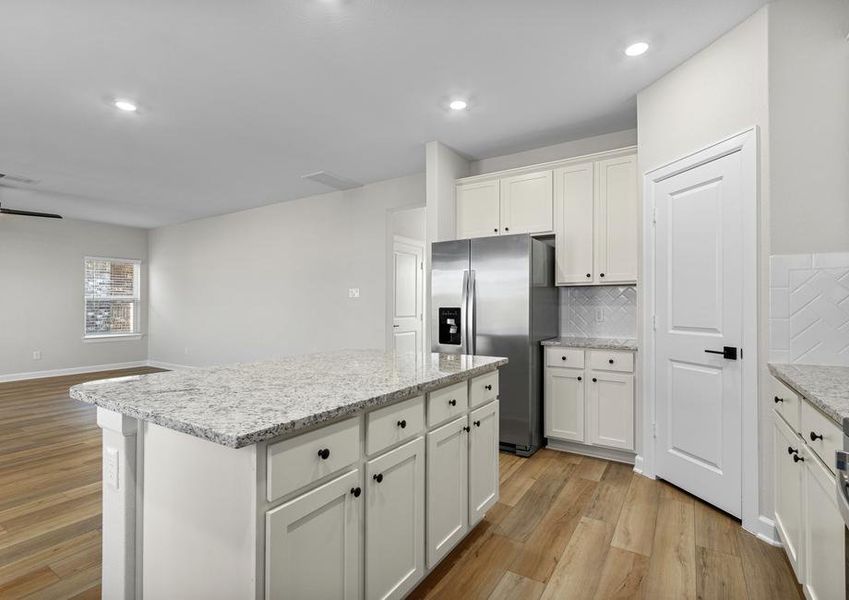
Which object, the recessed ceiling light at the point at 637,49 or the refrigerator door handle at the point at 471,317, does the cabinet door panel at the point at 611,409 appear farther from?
the recessed ceiling light at the point at 637,49

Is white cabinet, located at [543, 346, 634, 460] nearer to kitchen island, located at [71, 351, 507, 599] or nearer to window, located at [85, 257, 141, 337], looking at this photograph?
kitchen island, located at [71, 351, 507, 599]

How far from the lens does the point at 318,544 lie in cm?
121

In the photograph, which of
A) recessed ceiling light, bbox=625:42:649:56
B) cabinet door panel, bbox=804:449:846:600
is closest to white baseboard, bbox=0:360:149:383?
recessed ceiling light, bbox=625:42:649:56

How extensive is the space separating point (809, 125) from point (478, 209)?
2.31 meters

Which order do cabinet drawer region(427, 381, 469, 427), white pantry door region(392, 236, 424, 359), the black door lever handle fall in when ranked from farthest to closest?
white pantry door region(392, 236, 424, 359) → the black door lever handle → cabinet drawer region(427, 381, 469, 427)

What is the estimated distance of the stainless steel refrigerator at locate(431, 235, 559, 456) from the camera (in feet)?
10.8

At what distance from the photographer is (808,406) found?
155 cm

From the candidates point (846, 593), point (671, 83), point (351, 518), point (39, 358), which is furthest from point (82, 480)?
point (39, 358)

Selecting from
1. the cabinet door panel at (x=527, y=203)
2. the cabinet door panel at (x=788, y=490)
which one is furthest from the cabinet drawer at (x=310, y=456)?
the cabinet door panel at (x=527, y=203)

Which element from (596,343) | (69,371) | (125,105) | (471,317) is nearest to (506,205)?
(471,317)

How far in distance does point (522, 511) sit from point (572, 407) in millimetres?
1156

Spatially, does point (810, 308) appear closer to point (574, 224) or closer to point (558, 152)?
point (574, 224)

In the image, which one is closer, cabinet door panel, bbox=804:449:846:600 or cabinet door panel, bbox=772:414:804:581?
cabinet door panel, bbox=804:449:846:600

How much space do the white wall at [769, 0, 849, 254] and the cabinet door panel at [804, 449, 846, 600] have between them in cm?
116
